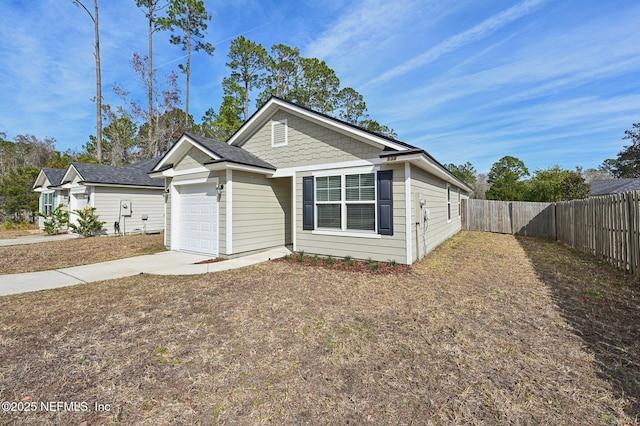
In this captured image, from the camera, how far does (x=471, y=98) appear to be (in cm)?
1477

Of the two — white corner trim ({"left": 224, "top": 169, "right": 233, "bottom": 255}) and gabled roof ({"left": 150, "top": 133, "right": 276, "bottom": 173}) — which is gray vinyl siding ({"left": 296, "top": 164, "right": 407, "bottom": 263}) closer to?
gabled roof ({"left": 150, "top": 133, "right": 276, "bottom": 173})

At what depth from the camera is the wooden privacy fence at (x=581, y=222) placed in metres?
6.00

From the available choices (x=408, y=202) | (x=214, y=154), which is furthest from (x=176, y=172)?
(x=408, y=202)

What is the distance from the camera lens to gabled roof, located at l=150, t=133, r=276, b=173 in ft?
26.7

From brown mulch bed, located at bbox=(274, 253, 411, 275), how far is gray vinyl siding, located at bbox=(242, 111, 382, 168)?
2845 mm

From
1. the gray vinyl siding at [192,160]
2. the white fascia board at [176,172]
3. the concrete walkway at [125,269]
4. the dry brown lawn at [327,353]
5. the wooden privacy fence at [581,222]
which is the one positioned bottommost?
the dry brown lawn at [327,353]

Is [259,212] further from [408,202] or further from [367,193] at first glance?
[408,202]

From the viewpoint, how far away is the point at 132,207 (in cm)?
1535

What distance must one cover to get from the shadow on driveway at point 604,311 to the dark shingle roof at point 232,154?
786cm

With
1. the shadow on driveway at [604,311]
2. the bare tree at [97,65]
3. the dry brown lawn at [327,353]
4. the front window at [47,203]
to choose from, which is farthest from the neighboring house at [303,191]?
the bare tree at [97,65]

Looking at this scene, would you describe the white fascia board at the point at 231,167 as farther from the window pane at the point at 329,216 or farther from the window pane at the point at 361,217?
the window pane at the point at 361,217

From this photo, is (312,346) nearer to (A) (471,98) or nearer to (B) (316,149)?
(B) (316,149)

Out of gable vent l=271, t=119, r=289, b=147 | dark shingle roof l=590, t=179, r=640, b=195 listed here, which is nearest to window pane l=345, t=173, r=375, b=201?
gable vent l=271, t=119, r=289, b=147

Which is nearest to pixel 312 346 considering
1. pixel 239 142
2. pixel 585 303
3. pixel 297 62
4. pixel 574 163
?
pixel 585 303
